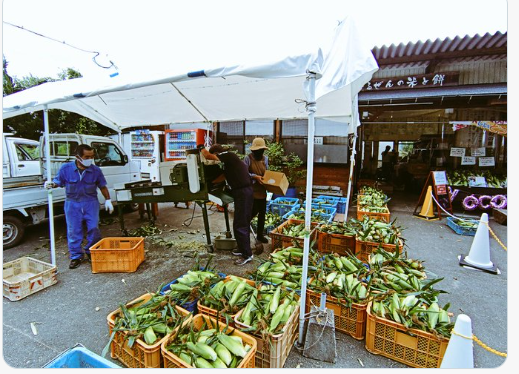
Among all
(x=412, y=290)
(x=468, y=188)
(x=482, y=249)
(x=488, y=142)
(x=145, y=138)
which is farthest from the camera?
(x=145, y=138)

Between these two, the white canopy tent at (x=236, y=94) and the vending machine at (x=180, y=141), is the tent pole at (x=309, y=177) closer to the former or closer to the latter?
the white canopy tent at (x=236, y=94)

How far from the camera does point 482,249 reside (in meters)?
4.60

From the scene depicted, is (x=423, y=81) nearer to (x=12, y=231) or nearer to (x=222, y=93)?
(x=222, y=93)

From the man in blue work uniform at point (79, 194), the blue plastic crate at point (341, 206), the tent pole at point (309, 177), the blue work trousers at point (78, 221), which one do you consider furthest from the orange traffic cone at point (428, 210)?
the blue work trousers at point (78, 221)

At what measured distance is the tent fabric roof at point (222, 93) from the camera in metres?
2.57

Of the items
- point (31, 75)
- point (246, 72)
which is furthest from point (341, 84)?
point (31, 75)

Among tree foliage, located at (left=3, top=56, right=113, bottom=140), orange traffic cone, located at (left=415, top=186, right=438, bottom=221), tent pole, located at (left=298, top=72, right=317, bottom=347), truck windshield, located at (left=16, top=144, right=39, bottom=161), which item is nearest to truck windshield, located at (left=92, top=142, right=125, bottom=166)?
truck windshield, located at (left=16, top=144, right=39, bottom=161)

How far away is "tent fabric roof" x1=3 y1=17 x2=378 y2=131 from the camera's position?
257 centimetres

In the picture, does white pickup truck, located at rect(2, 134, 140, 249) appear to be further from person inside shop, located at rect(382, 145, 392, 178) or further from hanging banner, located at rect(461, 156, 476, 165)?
person inside shop, located at rect(382, 145, 392, 178)

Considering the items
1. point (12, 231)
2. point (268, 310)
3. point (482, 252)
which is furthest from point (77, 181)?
point (482, 252)

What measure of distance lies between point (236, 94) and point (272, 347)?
4.18m

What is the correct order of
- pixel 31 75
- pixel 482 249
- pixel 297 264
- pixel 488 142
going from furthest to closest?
A: pixel 31 75 < pixel 488 142 < pixel 482 249 < pixel 297 264

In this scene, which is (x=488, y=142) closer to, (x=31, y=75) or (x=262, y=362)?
(x=262, y=362)

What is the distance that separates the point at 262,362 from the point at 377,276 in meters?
1.63
